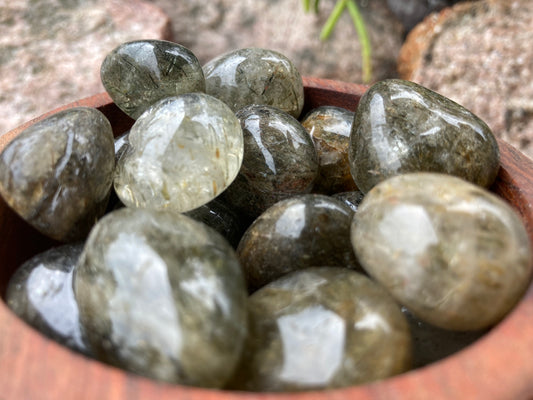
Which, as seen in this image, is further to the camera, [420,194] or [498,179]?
[498,179]

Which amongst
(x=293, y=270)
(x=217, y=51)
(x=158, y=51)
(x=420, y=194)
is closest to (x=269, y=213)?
(x=293, y=270)

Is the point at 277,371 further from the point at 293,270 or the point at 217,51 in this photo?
the point at 217,51

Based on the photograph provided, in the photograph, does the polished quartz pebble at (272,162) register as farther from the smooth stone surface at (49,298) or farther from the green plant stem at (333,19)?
the green plant stem at (333,19)

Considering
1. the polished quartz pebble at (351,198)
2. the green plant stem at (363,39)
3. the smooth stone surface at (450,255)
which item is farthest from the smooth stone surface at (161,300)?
the green plant stem at (363,39)

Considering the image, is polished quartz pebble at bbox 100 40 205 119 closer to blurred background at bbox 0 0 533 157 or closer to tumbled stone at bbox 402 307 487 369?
tumbled stone at bbox 402 307 487 369

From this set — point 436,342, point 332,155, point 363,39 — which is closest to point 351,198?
point 332,155

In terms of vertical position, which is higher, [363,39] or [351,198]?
[351,198]

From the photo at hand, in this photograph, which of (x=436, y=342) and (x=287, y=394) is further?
(x=436, y=342)

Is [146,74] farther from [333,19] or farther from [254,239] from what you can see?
[333,19]
